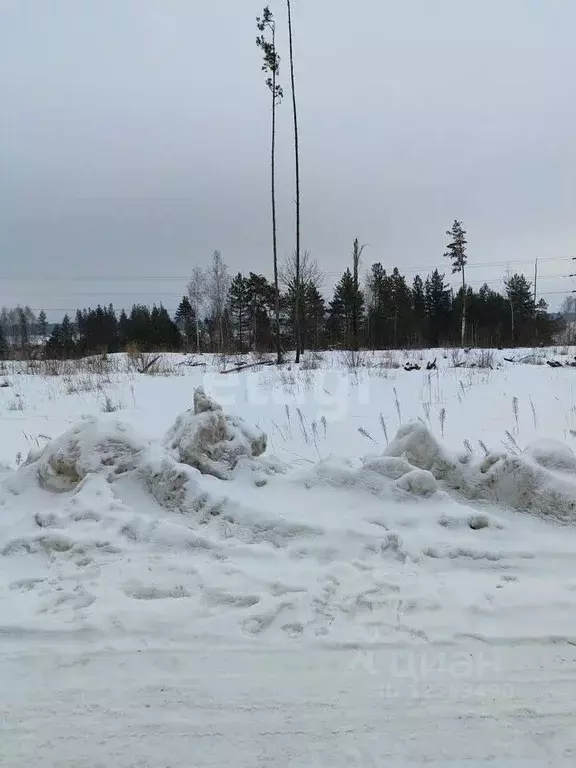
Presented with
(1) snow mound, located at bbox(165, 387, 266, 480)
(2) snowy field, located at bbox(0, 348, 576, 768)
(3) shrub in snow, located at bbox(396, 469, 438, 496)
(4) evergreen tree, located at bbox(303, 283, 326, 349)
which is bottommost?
(2) snowy field, located at bbox(0, 348, 576, 768)

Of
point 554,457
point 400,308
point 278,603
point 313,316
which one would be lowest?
point 278,603

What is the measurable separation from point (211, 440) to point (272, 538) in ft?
3.50

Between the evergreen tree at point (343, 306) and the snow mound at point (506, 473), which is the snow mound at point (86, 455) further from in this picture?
the evergreen tree at point (343, 306)

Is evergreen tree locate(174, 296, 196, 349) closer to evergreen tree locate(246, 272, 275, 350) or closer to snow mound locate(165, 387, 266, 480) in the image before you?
evergreen tree locate(246, 272, 275, 350)

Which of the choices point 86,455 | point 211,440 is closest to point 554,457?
point 211,440

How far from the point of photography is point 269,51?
1343cm

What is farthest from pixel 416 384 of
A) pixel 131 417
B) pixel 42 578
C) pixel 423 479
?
pixel 42 578

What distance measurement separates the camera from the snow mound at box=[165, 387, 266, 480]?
10.7ft

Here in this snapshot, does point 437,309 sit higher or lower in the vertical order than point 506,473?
higher

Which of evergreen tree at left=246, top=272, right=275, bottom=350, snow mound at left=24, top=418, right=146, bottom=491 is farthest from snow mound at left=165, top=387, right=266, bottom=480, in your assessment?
evergreen tree at left=246, top=272, right=275, bottom=350

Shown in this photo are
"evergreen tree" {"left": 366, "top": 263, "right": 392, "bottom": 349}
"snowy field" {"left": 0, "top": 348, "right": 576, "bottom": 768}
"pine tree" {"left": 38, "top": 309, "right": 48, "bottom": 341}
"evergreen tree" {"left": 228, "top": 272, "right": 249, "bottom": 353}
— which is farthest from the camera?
"pine tree" {"left": 38, "top": 309, "right": 48, "bottom": 341}

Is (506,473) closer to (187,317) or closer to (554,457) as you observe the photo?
(554,457)

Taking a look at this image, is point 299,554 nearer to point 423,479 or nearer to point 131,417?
point 423,479

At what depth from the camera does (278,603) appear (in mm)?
2043
